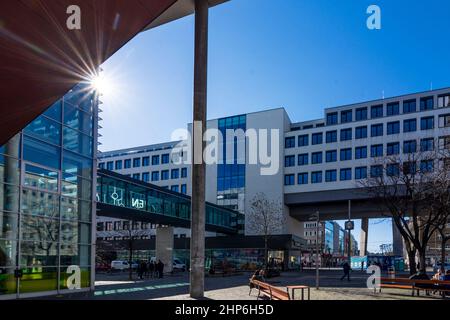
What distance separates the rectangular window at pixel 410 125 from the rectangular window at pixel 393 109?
10.9 ft

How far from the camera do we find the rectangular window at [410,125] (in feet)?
193

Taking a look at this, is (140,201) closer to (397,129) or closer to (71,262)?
(71,262)

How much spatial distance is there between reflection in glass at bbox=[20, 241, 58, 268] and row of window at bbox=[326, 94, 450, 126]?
169ft

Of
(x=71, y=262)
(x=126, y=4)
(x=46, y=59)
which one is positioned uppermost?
(x=126, y=4)

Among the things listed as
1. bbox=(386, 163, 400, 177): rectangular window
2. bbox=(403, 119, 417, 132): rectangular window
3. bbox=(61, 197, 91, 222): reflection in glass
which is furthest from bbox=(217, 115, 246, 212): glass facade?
bbox=(61, 197, 91, 222): reflection in glass

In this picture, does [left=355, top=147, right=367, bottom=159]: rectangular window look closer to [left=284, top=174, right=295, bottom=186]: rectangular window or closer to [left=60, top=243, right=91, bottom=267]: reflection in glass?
[left=284, top=174, right=295, bottom=186]: rectangular window

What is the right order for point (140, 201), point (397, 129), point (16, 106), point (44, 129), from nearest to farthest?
point (16, 106) < point (44, 129) < point (140, 201) < point (397, 129)

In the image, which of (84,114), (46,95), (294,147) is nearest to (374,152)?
(294,147)

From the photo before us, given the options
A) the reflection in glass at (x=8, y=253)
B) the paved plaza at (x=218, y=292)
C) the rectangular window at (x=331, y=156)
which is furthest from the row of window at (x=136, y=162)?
the reflection in glass at (x=8, y=253)

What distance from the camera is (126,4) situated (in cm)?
923

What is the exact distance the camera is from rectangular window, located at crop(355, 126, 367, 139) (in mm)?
61688

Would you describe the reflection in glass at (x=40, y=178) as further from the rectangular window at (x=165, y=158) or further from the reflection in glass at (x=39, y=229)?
the rectangular window at (x=165, y=158)

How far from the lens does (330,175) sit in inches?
2470

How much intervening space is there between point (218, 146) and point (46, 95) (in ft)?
196
